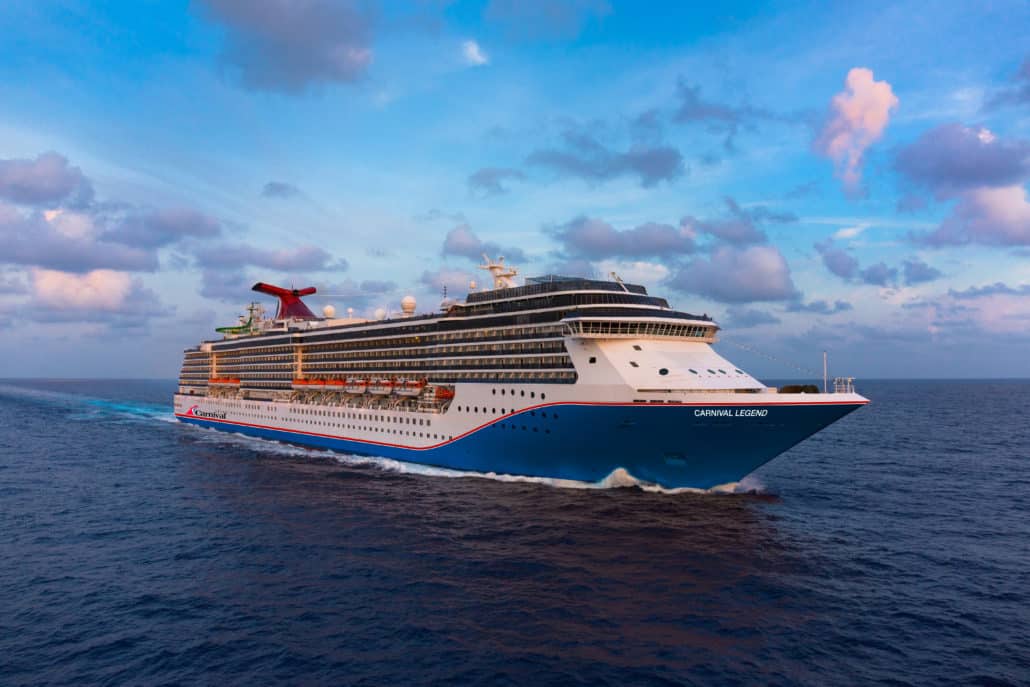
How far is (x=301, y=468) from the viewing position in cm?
4525

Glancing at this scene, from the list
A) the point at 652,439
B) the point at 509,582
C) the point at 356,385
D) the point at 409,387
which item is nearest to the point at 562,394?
the point at 652,439

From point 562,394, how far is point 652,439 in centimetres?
576

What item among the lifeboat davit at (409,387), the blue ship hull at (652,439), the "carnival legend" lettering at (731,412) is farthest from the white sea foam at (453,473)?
the "carnival legend" lettering at (731,412)

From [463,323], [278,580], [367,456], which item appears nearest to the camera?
[278,580]

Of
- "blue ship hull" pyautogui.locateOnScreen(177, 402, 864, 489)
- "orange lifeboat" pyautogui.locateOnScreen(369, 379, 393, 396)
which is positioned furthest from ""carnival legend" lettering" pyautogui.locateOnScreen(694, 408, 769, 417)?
→ "orange lifeboat" pyautogui.locateOnScreen(369, 379, 393, 396)

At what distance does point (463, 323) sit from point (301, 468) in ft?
58.2

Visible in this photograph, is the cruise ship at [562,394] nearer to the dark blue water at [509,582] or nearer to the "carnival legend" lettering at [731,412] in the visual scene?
the "carnival legend" lettering at [731,412]

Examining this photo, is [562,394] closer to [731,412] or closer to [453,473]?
[731,412]

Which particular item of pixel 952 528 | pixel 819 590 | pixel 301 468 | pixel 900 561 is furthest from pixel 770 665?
pixel 301 468

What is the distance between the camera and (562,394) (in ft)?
110

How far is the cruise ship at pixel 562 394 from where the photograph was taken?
3034 cm

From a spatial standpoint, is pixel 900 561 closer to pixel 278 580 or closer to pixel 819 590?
pixel 819 590

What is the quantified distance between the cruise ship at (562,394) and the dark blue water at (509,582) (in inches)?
99.8

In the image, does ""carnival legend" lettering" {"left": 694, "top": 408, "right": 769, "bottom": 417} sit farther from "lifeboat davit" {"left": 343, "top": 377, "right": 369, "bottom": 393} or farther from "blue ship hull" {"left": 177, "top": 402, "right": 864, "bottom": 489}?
"lifeboat davit" {"left": 343, "top": 377, "right": 369, "bottom": 393}
